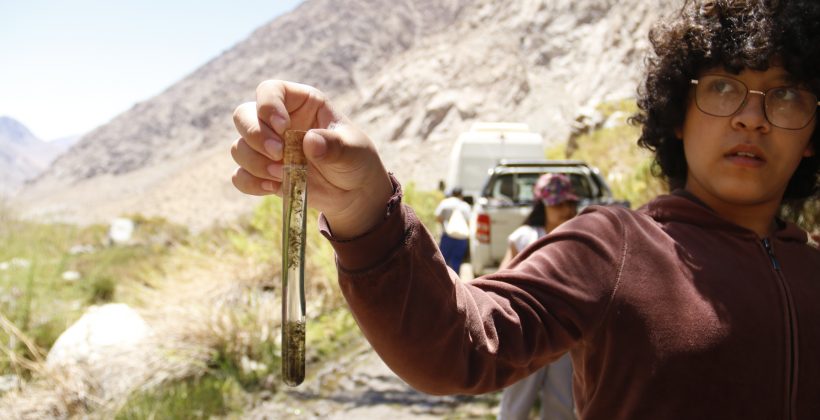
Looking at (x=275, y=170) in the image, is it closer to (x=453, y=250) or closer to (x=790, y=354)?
(x=790, y=354)

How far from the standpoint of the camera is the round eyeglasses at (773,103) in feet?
5.10

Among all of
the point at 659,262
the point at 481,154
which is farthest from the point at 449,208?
the point at 659,262

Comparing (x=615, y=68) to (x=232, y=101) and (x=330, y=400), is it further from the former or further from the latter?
(x=232, y=101)

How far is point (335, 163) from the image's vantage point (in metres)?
0.92

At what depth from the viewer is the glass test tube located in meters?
0.87

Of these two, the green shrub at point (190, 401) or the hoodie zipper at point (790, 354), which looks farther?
the green shrub at point (190, 401)

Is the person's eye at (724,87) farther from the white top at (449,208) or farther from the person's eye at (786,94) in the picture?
the white top at (449,208)

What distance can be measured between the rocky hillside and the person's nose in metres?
10.1

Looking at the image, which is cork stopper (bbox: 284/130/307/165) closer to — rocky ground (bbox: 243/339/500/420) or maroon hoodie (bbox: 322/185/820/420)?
maroon hoodie (bbox: 322/185/820/420)

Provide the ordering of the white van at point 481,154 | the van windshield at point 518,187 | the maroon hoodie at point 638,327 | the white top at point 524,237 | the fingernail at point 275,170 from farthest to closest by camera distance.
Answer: the white van at point 481,154
the van windshield at point 518,187
the white top at point 524,237
the maroon hoodie at point 638,327
the fingernail at point 275,170

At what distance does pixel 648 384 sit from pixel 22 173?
179 metres

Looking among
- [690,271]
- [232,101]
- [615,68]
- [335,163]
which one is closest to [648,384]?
[690,271]

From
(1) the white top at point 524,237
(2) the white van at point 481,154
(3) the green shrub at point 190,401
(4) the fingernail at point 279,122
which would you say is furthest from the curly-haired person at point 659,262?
(2) the white van at point 481,154

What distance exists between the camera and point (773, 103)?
1563 mm
